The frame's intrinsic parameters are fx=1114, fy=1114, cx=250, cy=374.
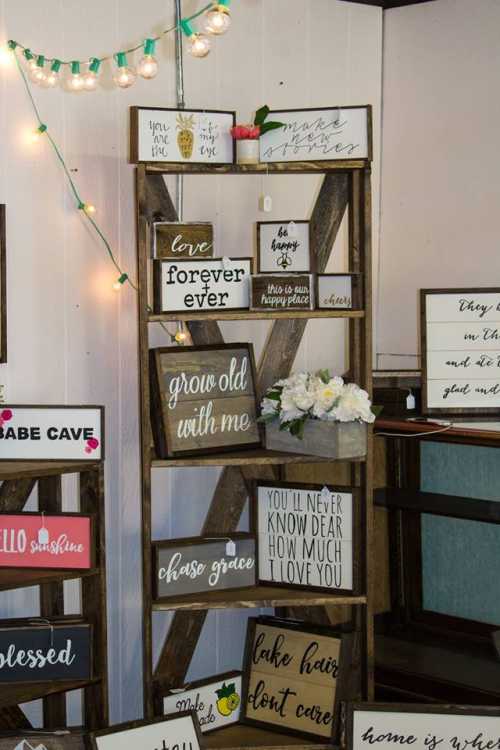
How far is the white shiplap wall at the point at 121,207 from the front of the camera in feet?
10.2

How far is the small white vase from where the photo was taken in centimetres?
295

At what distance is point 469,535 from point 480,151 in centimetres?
124

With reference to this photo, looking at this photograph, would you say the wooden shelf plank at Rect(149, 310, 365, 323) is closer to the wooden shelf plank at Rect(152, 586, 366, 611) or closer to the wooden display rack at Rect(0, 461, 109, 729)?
the wooden display rack at Rect(0, 461, 109, 729)

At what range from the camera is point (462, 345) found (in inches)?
132

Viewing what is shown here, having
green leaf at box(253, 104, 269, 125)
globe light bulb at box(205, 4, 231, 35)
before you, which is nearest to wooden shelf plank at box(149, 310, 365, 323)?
green leaf at box(253, 104, 269, 125)

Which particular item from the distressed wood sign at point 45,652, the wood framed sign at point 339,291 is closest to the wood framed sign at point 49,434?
the distressed wood sign at point 45,652

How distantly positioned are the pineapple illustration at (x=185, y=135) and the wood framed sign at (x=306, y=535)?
3.20 feet

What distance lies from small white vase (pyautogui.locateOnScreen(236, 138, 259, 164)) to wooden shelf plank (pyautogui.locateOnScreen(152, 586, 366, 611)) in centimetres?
119

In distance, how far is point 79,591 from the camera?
3299 millimetres

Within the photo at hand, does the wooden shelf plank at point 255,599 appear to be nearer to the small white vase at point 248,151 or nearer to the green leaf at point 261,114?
the small white vase at point 248,151

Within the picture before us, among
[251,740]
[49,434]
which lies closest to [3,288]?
[49,434]

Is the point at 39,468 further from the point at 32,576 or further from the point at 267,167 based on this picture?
the point at 267,167

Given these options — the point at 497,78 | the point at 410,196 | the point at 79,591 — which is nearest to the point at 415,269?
the point at 410,196

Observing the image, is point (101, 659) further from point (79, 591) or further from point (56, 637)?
point (79, 591)
